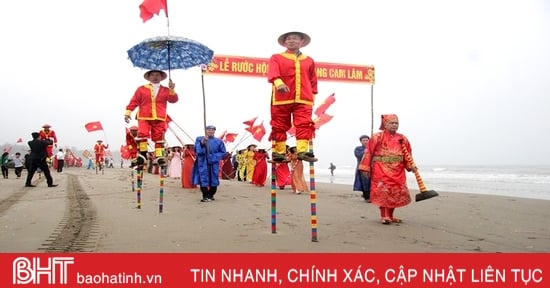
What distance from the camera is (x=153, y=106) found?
729cm

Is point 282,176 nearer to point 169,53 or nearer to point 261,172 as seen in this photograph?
point 261,172

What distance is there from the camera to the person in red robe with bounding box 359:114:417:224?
575cm

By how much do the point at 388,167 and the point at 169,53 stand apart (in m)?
4.19

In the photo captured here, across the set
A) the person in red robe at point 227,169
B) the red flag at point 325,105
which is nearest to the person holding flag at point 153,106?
the red flag at point 325,105

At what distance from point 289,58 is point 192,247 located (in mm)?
2413

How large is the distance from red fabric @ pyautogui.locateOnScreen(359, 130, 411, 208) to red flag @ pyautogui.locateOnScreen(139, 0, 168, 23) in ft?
13.3

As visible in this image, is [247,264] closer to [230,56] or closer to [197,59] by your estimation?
[197,59]

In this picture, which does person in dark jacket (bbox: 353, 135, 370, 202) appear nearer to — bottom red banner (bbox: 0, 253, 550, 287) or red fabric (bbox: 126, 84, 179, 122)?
red fabric (bbox: 126, 84, 179, 122)

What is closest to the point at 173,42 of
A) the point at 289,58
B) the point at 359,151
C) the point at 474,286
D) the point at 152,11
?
the point at 152,11

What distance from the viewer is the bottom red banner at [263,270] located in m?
2.59

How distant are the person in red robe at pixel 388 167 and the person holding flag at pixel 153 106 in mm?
3633

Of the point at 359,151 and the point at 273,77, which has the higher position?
the point at 273,77

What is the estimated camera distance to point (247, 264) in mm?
2850

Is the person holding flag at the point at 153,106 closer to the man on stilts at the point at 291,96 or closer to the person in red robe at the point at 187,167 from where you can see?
the man on stilts at the point at 291,96
